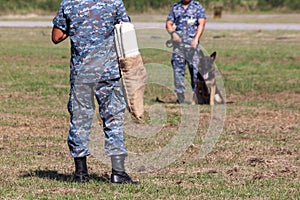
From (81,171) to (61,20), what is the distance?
1368 millimetres

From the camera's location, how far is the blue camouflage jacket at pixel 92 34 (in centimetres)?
688

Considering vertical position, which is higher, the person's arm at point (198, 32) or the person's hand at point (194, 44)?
the person's arm at point (198, 32)

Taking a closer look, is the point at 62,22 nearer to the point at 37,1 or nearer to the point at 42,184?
the point at 42,184

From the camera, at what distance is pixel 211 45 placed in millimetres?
28828

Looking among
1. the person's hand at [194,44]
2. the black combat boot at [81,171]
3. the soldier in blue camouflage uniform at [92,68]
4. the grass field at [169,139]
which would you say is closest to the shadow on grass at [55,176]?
the grass field at [169,139]

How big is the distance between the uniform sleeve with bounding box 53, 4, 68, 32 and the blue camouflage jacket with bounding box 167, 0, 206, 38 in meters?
6.72

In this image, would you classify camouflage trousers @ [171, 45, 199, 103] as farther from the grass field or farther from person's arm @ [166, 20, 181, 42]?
the grass field

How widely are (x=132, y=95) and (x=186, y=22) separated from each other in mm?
2539

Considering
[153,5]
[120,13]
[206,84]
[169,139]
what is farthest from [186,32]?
[153,5]

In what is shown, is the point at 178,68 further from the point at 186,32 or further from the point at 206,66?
the point at 186,32

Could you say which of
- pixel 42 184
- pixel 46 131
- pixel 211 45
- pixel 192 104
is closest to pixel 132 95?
pixel 46 131

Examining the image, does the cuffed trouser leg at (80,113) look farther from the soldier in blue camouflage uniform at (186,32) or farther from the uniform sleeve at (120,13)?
the soldier in blue camouflage uniform at (186,32)

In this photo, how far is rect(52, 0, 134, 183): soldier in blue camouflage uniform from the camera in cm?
689

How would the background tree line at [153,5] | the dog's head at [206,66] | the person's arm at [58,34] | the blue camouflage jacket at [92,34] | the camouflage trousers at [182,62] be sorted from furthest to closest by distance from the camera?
the background tree line at [153,5] < the dog's head at [206,66] < the camouflage trousers at [182,62] < the person's arm at [58,34] < the blue camouflage jacket at [92,34]
